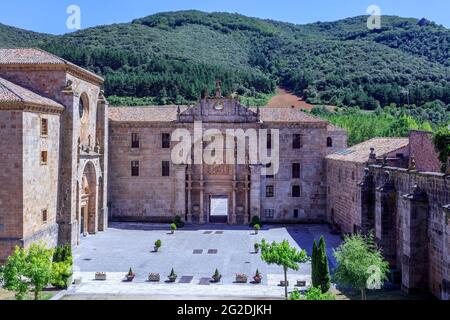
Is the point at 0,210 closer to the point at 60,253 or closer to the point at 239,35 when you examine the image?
the point at 60,253

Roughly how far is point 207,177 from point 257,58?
246 feet

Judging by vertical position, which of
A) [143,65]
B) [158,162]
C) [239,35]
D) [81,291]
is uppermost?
[239,35]

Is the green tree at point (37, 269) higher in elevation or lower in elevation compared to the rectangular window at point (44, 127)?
lower

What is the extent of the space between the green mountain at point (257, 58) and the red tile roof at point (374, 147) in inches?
1589

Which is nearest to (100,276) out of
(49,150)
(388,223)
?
(49,150)

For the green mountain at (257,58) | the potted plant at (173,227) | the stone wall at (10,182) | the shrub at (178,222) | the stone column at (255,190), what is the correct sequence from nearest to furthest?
the stone wall at (10,182)
the potted plant at (173,227)
the shrub at (178,222)
the stone column at (255,190)
the green mountain at (257,58)

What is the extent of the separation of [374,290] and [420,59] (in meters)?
82.2

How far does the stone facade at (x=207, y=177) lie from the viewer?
4141 centimetres

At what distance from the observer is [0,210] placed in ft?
86.9

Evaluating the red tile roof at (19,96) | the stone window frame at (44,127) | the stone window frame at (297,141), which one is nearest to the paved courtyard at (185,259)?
the stone window frame at (297,141)

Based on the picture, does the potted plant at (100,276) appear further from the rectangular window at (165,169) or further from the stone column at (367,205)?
the rectangular window at (165,169)

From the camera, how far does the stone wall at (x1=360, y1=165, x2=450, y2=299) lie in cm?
1872

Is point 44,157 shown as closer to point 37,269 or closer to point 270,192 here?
point 37,269
